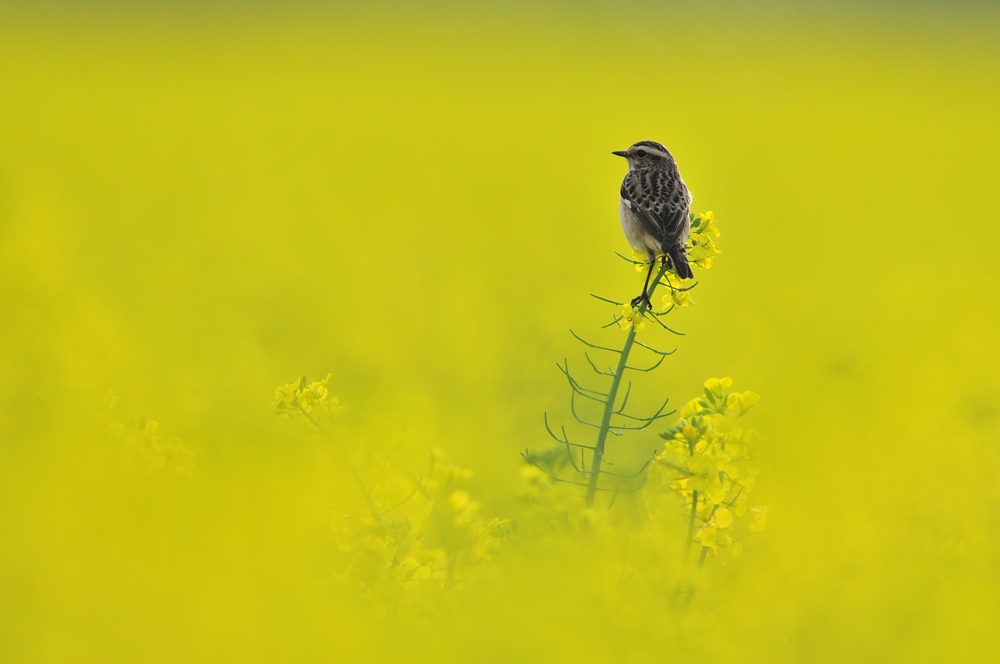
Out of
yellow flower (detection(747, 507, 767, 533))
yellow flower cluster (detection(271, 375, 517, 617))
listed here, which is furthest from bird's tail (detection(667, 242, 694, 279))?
yellow flower cluster (detection(271, 375, 517, 617))

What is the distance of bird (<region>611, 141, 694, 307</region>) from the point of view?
3.23 m

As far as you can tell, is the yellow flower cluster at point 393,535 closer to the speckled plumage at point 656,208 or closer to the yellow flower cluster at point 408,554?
the yellow flower cluster at point 408,554

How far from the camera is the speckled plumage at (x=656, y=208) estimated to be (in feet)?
10.8

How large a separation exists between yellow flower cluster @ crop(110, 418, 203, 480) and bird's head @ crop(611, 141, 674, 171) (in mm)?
3111

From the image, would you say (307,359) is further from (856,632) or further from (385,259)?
(856,632)

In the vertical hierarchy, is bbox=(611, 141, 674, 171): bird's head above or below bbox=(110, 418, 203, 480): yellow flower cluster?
above

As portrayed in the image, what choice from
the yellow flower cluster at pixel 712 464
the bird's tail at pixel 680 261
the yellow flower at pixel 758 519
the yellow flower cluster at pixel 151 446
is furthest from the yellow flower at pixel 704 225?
the yellow flower cluster at pixel 151 446

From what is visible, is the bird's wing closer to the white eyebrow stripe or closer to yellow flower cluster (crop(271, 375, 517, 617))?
the white eyebrow stripe

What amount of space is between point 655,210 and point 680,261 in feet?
1.73

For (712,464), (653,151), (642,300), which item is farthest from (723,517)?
(653,151)

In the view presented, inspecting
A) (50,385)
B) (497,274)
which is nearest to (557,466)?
(50,385)

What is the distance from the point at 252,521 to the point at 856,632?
2.28 metres

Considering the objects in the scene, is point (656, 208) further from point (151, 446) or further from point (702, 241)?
point (151, 446)

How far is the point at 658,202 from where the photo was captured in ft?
12.1
